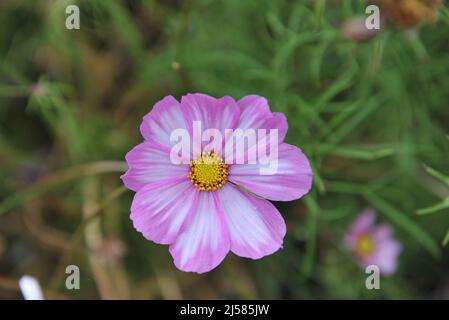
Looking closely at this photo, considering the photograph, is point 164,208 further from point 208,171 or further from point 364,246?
point 364,246

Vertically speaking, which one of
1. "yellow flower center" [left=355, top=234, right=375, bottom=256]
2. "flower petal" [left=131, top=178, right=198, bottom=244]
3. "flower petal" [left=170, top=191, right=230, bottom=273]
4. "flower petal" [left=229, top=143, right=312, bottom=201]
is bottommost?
"yellow flower center" [left=355, top=234, right=375, bottom=256]

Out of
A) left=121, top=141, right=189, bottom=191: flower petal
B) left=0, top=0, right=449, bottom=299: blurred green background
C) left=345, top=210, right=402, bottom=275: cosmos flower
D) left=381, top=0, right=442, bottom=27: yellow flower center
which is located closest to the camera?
left=121, top=141, right=189, bottom=191: flower petal

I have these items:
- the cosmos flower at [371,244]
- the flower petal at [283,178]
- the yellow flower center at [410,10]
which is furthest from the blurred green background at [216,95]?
the flower petal at [283,178]

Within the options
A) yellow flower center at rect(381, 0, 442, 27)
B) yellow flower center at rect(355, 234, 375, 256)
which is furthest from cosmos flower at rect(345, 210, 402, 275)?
yellow flower center at rect(381, 0, 442, 27)

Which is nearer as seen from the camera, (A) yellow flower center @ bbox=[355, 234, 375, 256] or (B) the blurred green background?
(B) the blurred green background

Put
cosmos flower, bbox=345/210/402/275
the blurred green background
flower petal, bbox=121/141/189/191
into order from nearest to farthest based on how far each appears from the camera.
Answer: flower petal, bbox=121/141/189/191, the blurred green background, cosmos flower, bbox=345/210/402/275

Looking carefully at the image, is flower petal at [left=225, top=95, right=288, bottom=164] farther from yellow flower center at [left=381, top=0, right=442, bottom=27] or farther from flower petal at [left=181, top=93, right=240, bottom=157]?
yellow flower center at [left=381, top=0, right=442, bottom=27]

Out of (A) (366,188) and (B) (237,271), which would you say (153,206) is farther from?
(B) (237,271)
